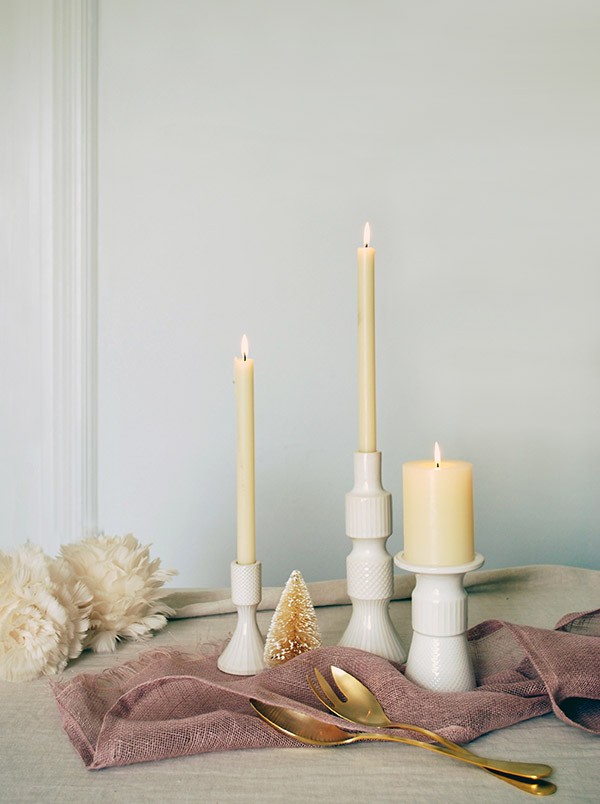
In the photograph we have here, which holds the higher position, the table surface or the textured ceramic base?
the textured ceramic base

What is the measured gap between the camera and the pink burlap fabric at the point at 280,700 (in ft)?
1.62

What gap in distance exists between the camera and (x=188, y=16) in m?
1.29

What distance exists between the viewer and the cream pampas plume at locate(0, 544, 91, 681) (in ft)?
2.03

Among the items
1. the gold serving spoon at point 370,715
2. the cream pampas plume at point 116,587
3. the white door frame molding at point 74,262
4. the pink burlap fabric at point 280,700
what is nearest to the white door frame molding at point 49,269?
the white door frame molding at point 74,262

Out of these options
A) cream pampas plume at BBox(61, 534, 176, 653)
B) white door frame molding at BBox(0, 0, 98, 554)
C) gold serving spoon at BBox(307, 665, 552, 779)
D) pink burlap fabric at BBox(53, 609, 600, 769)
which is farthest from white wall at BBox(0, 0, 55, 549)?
gold serving spoon at BBox(307, 665, 552, 779)

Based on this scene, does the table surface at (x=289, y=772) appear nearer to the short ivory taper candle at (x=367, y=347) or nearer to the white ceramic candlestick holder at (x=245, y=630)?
the white ceramic candlestick holder at (x=245, y=630)

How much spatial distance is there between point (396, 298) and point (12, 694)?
91 cm

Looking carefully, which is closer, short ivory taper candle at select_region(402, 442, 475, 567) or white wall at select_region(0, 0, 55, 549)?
short ivory taper candle at select_region(402, 442, 475, 567)

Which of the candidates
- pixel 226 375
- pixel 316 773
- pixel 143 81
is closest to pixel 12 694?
pixel 316 773

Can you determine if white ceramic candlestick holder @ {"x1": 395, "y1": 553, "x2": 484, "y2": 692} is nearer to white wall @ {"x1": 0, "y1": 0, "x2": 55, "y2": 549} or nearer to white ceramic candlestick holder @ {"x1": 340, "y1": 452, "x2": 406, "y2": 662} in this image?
white ceramic candlestick holder @ {"x1": 340, "y1": 452, "x2": 406, "y2": 662}

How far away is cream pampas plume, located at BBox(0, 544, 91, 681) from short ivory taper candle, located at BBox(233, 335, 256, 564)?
0.54 feet

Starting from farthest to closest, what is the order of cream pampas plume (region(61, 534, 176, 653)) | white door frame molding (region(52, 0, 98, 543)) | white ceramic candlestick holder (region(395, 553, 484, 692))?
white door frame molding (region(52, 0, 98, 543)) → cream pampas plume (region(61, 534, 176, 653)) → white ceramic candlestick holder (region(395, 553, 484, 692))

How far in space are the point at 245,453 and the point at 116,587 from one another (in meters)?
0.20

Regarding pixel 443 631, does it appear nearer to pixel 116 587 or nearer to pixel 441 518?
pixel 441 518
